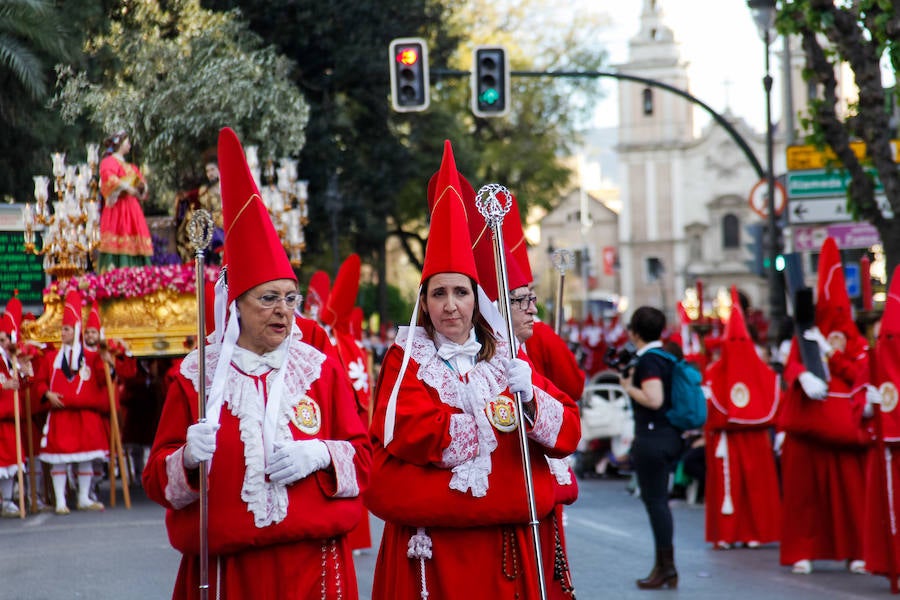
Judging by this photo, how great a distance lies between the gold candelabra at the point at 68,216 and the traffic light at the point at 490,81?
522 cm

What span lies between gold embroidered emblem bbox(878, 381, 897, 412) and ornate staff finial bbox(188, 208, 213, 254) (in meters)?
5.83

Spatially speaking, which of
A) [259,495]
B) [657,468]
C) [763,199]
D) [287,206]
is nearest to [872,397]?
[657,468]

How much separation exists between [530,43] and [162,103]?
2958 centimetres

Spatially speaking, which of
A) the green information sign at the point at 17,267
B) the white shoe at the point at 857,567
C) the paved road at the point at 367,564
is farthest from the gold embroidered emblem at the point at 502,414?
the green information sign at the point at 17,267

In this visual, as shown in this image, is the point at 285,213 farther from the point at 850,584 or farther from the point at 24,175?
the point at 850,584

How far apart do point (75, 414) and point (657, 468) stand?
691 centimetres

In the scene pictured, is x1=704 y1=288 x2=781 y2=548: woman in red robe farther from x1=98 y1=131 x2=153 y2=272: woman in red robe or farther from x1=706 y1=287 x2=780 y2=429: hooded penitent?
x1=98 y1=131 x2=153 y2=272: woman in red robe

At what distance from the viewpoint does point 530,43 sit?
46.5 metres

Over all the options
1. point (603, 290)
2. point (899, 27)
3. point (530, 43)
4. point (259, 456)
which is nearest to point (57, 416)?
point (899, 27)

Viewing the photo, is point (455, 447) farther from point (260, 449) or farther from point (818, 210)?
point (818, 210)

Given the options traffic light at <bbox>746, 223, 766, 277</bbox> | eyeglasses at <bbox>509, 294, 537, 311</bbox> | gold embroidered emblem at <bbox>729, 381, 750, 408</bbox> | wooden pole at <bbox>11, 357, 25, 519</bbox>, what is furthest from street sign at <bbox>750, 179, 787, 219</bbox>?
eyeglasses at <bbox>509, 294, 537, 311</bbox>

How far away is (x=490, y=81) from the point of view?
18.3m

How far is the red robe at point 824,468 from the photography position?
1011 centimetres

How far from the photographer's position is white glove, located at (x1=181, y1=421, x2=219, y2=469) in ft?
15.0
